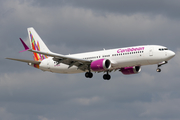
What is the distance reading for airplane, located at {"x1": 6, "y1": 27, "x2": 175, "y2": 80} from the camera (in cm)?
7550

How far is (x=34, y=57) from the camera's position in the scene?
9212 centimetres

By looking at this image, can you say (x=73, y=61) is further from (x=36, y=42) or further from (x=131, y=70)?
(x=36, y=42)

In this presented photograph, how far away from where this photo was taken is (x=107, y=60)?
77.6 meters

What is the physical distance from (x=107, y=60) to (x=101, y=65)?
5.66 feet

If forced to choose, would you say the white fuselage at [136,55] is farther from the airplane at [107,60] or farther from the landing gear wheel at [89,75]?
the landing gear wheel at [89,75]

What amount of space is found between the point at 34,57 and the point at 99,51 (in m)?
18.1

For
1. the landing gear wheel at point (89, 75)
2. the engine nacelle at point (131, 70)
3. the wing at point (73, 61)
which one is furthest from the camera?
the engine nacelle at point (131, 70)

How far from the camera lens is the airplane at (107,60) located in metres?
75.5

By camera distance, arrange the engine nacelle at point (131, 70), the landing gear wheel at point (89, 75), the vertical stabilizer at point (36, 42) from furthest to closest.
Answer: the vertical stabilizer at point (36, 42) < the engine nacelle at point (131, 70) < the landing gear wheel at point (89, 75)

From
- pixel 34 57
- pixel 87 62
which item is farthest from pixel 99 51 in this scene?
pixel 34 57

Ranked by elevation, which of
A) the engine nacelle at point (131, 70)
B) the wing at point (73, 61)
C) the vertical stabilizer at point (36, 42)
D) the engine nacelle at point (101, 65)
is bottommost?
the engine nacelle at point (101, 65)

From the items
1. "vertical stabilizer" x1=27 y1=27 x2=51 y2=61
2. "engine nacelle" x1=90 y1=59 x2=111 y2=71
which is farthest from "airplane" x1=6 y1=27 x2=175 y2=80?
"vertical stabilizer" x1=27 y1=27 x2=51 y2=61

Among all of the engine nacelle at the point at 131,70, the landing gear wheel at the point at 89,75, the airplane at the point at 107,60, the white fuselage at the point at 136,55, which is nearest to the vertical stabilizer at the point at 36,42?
the airplane at the point at 107,60

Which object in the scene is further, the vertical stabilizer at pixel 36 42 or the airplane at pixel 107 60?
the vertical stabilizer at pixel 36 42
